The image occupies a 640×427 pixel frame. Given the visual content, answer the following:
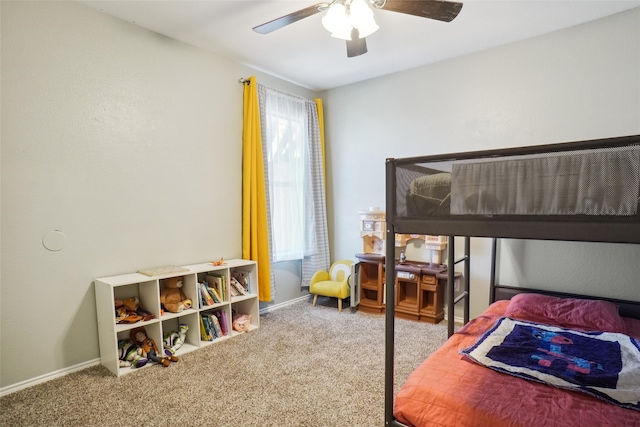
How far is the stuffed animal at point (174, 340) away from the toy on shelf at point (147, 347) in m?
0.06

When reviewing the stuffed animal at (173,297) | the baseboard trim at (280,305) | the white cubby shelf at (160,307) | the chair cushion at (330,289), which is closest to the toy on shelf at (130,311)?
the white cubby shelf at (160,307)

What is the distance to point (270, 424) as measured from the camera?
1.79 metres

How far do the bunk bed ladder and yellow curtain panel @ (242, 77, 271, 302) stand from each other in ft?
5.69

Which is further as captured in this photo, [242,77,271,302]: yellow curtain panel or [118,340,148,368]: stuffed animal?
[242,77,271,302]: yellow curtain panel

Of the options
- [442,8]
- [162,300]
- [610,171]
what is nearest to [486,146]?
[442,8]

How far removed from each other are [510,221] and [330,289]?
8.46ft

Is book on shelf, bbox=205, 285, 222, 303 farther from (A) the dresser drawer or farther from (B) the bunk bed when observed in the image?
(A) the dresser drawer

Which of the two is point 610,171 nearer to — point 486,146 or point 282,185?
point 486,146

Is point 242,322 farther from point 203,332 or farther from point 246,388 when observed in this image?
point 246,388

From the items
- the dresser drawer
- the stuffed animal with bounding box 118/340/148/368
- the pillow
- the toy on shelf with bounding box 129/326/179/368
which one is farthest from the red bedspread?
the stuffed animal with bounding box 118/340/148/368

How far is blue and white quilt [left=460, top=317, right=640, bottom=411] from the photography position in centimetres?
145

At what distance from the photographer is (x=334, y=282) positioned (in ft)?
12.5

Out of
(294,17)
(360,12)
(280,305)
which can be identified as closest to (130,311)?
(280,305)

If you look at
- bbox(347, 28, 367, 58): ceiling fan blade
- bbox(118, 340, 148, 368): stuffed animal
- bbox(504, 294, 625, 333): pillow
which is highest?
bbox(347, 28, 367, 58): ceiling fan blade
